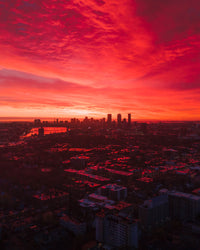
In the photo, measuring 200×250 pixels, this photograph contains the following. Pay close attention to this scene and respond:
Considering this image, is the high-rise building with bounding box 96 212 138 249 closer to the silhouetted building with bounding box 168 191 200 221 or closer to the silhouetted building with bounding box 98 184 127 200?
the silhouetted building with bounding box 168 191 200 221

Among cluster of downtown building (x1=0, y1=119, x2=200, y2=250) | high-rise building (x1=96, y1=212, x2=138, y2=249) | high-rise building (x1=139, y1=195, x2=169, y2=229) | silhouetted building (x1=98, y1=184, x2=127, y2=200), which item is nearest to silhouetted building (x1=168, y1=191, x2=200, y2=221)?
cluster of downtown building (x1=0, y1=119, x2=200, y2=250)

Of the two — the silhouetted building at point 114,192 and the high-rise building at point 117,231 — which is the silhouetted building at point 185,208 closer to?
the silhouetted building at point 114,192

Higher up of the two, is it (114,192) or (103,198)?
(114,192)

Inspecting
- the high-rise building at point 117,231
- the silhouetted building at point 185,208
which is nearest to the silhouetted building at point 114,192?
the silhouetted building at point 185,208

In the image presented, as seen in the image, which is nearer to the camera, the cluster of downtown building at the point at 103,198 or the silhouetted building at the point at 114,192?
the cluster of downtown building at the point at 103,198

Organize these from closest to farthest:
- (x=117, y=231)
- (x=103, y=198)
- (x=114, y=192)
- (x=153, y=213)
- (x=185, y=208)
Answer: (x=117, y=231)
(x=153, y=213)
(x=185, y=208)
(x=103, y=198)
(x=114, y=192)

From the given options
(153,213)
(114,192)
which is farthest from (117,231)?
(114,192)

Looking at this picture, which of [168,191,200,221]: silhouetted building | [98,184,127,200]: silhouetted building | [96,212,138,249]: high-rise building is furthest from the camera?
[98,184,127,200]: silhouetted building

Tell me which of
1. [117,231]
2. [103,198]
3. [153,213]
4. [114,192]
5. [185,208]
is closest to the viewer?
[117,231]

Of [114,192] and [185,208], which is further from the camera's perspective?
[114,192]

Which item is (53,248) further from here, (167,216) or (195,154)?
(195,154)

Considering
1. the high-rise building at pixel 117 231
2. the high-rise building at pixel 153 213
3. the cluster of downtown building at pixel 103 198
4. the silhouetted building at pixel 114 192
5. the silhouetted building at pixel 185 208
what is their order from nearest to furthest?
the high-rise building at pixel 117 231 < the cluster of downtown building at pixel 103 198 < the high-rise building at pixel 153 213 < the silhouetted building at pixel 185 208 < the silhouetted building at pixel 114 192

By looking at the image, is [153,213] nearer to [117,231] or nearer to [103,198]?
[117,231]
